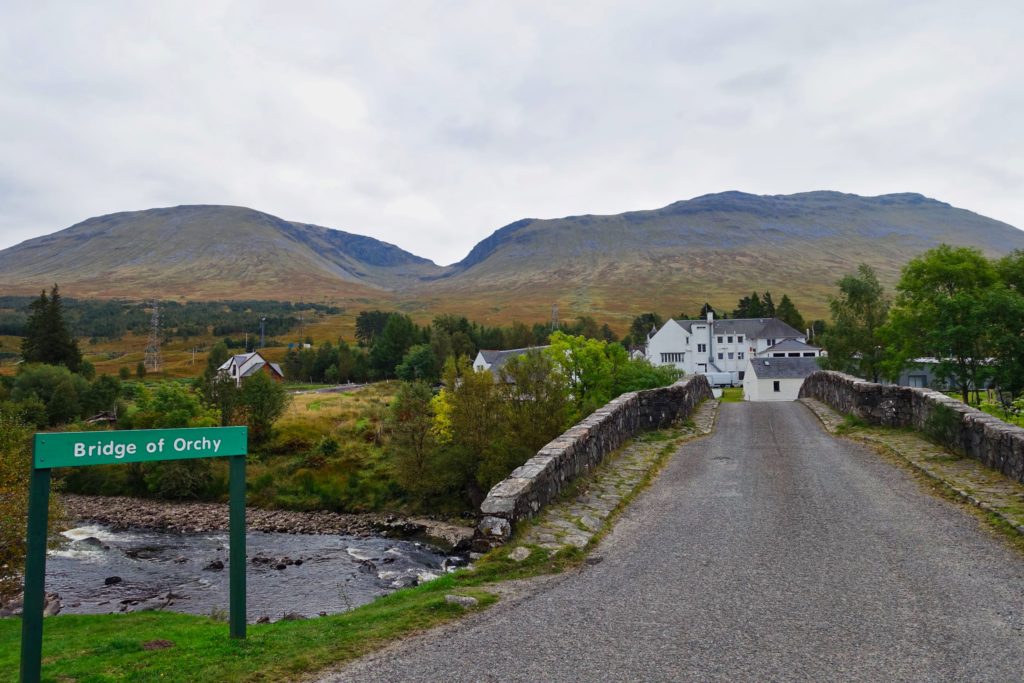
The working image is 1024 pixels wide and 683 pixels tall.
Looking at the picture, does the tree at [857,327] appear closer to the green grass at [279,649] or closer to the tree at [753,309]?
the tree at [753,309]

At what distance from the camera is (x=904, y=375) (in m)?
58.9

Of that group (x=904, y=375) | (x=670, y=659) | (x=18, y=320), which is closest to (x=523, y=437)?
(x=670, y=659)

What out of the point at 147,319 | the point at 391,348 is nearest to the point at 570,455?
the point at 391,348

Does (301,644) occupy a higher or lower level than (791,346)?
lower

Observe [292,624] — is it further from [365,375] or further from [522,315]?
[522,315]

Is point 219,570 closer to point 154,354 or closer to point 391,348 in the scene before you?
point 391,348

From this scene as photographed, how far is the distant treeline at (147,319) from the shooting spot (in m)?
148

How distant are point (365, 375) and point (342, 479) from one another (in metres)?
58.8

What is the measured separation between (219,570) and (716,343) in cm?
8314

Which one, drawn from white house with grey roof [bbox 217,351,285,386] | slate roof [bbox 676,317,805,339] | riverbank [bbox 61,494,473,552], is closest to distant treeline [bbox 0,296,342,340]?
white house with grey roof [bbox 217,351,285,386]

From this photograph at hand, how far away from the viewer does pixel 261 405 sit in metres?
48.4

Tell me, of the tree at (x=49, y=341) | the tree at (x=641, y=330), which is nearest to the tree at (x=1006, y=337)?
the tree at (x=49, y=341)

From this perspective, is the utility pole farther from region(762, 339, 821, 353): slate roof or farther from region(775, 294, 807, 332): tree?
region(775, 294, 807, 332): tree

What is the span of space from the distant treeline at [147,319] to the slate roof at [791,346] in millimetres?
112577
